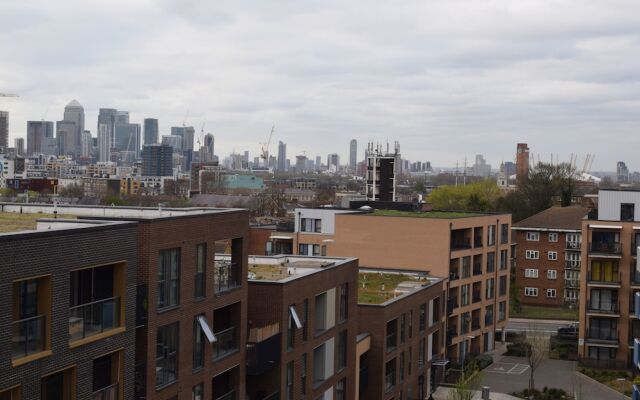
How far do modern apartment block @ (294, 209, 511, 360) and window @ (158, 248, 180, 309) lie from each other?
34.6 m

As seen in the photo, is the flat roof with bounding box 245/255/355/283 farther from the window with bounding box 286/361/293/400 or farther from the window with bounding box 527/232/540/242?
the window with bounding box 527/232/540/242

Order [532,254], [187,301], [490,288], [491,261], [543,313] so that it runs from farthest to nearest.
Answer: [532,254] < [543,313] < [490,288] < [491,261] < [187,301]

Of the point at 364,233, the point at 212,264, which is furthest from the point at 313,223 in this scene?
the point at 212,264

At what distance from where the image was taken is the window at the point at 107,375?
21.2 m

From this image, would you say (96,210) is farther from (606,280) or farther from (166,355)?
(606,280)

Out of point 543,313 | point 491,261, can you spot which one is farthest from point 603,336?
point 543,313

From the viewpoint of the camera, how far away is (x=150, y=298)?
75.7 feet

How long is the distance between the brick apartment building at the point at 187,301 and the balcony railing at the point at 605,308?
127 feet

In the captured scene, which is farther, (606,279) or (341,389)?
(606,279)

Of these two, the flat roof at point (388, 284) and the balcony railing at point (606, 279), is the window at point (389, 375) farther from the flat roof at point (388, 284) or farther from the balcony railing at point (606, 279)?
→ the balcony railing at point (606, 279)

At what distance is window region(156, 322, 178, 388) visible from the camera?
937 inches

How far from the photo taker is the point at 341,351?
37.1 meters

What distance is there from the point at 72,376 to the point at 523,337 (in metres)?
51.5

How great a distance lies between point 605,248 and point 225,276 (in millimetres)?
39155
